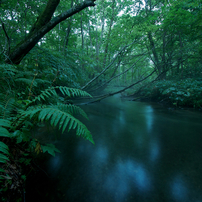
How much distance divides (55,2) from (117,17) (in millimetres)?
9527

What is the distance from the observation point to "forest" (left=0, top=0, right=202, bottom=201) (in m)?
0.80

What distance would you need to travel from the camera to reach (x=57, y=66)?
2.59m

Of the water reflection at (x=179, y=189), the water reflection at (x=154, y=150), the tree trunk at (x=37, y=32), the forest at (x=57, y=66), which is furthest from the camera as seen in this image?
the tree trunk at (x=37, y=32)

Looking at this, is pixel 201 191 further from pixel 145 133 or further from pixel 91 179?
pixel 145 133

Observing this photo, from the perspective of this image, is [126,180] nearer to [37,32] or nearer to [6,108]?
[6,108]

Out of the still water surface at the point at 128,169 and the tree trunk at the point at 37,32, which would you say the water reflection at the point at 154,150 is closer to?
the still water surface at the point at 128,169

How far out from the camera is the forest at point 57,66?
2.64ft

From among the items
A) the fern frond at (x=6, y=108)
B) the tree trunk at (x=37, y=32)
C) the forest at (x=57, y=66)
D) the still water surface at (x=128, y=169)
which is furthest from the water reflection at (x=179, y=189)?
the tree trunk at (x=37, y=32)

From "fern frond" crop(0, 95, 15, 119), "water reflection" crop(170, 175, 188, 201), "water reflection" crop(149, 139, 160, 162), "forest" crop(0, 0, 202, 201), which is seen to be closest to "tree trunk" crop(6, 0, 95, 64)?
"forest" crop(0, 0, 202, 201)

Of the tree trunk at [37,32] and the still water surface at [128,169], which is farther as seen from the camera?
the tree trunk at [37,32]

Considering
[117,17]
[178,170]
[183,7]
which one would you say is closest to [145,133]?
[178,170]

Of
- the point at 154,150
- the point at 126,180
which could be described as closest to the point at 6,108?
the point at 126,180

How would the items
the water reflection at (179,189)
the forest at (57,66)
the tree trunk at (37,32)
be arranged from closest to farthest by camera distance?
A: the forest at (57,66), the water reflection at (179,189), the tree trunk at (37,32)

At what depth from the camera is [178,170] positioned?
1244mm
